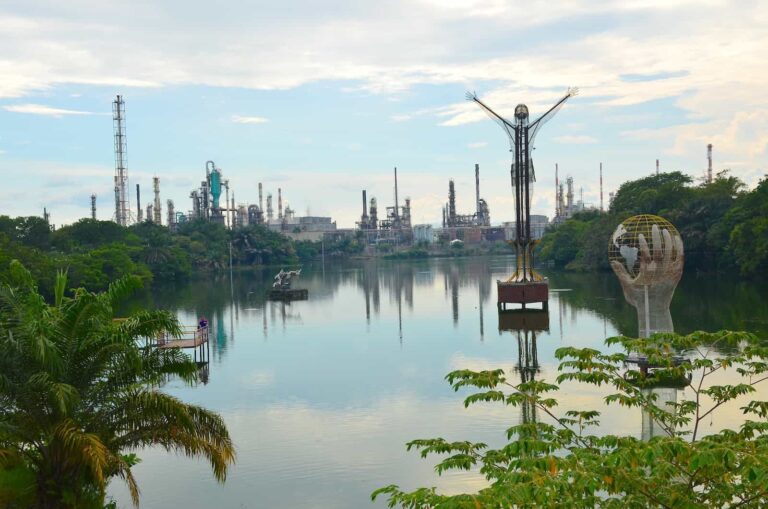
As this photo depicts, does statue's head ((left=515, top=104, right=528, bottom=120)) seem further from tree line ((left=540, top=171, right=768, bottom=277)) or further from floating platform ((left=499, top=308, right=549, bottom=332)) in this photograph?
tree line ((left=540, top=171, right=768, bottom=277))

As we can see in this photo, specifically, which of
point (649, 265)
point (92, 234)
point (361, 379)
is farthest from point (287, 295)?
point (92, 234)

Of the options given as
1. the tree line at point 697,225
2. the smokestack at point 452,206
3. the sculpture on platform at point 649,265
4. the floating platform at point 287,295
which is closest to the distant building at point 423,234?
the smokestack at point 452,206

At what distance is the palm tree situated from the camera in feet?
36.2

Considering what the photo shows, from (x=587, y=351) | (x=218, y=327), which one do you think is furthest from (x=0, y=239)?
(x=587, y=351)

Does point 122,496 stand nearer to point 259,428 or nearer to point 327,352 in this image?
point 259,428

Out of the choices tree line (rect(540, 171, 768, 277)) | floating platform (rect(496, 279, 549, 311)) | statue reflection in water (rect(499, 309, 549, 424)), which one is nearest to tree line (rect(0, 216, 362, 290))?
statue reflection in water (rect(499, 309, 549, 424))

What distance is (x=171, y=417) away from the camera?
1152cm

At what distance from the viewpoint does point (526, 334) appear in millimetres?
35625

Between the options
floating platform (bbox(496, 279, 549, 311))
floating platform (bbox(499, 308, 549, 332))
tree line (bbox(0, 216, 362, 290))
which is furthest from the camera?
tree line (bbox(0, 216, 362, 290))

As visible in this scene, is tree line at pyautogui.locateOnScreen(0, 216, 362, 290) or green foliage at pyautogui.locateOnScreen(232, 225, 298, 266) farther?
green foliage at pyautogui.locateOnScreen(232, 225, 298, 266)

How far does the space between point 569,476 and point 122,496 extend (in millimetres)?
10988

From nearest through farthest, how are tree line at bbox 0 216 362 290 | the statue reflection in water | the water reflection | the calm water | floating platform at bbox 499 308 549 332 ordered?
the calm water
the statue reflection in water
floating platform at bbox 499 308 549 332
the water reflection
tree line at bbox 0 216 362 290

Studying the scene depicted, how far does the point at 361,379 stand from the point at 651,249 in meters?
9.47

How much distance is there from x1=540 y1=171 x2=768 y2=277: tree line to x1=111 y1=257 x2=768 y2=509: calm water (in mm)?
3402
